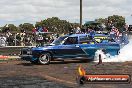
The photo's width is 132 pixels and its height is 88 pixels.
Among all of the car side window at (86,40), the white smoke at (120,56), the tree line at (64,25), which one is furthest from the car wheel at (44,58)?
the tree line at (64,25)

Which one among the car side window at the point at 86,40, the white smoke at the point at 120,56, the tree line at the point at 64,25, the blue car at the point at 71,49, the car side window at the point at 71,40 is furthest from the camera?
the tree line at the point at 64,25

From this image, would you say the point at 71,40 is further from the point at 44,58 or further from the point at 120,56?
the point at 120,56

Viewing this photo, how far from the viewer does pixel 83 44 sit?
19.9 metres

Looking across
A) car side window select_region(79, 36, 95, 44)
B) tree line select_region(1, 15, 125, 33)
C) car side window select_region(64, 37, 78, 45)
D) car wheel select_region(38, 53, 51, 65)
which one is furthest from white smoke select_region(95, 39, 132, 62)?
tree line select_region(1, 15, 125, 33)

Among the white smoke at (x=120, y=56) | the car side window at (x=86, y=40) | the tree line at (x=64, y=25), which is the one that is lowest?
the white smoke at (x=120, y=56)

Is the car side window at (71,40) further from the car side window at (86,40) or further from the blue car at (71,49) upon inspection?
the car side window at (86,40)

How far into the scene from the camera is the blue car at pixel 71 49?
1927cm

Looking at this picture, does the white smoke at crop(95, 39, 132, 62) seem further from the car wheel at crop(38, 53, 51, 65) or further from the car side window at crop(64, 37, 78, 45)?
the car wheel at crop(38, 53, 51, 65)

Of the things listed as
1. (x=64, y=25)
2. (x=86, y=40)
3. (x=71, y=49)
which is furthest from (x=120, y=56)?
(x=64, y=25)

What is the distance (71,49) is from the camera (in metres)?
19.7

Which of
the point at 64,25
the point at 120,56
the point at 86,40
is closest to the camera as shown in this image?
the point at 86,40

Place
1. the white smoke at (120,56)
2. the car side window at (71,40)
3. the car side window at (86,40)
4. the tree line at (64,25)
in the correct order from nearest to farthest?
the car side window at (71,40) < the car side window at (86,40) < the white smoke at (120,56) < the tree line at (64,25)

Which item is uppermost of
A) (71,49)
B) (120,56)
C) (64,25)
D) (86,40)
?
(64,25)

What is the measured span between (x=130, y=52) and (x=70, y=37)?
3733 millimetres
